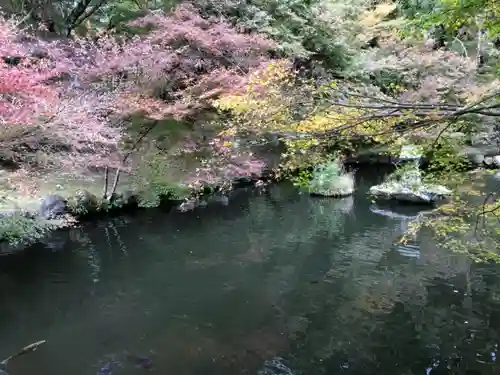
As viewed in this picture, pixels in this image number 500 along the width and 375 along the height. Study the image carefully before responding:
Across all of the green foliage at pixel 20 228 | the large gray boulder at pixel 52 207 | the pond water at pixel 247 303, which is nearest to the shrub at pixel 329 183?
the pond water at pixel 247 303

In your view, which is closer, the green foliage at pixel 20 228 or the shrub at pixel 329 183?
the green foliage at pixel 20 228

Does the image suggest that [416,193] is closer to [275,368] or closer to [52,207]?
[275,368]

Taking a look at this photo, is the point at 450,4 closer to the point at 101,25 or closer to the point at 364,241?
the point at 364,241

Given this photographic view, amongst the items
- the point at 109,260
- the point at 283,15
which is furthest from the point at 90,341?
the point at 283,15

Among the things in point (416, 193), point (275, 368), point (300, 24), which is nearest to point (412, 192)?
point (416, 193)

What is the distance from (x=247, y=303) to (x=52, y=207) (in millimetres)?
5694

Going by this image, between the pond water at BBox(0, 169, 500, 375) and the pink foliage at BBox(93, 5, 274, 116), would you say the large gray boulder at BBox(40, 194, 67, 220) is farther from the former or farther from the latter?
the pink foliage at BBox(93, 5, 274, 116)

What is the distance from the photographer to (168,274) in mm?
8141

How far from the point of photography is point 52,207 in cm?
1055

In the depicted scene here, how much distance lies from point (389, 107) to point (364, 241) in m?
7.12

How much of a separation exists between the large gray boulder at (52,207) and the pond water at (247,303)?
0.56m

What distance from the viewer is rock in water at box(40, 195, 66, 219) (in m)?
10.1

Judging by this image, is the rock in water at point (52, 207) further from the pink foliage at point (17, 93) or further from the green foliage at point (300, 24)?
the green foliage at point (300, 24)

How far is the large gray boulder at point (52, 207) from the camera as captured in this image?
10117 mm
